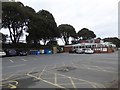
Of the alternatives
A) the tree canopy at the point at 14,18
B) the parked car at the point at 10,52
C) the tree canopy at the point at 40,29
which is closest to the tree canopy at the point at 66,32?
the tree canopy at the point at 40,29

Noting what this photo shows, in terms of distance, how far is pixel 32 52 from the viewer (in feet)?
197

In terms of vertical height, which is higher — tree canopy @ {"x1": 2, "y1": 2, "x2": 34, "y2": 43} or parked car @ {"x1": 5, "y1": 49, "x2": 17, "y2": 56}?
tree canopy @ {"x1": 2, "y1": 2, "x2": 34, "y2": 43}

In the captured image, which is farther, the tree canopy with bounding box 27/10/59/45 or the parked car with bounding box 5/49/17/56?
the tree canopy with bounding box 27/10/59/45

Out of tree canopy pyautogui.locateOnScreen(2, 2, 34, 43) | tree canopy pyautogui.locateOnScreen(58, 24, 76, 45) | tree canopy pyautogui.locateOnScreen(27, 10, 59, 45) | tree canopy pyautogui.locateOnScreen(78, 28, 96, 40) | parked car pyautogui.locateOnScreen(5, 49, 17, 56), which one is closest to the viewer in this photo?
parked car pyautogui.locateOnScreen(5, 49, 17, 56)

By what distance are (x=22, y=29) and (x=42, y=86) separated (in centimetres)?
5042

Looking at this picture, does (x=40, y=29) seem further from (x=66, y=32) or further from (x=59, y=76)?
(x=59, y=76)

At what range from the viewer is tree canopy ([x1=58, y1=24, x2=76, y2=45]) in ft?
342

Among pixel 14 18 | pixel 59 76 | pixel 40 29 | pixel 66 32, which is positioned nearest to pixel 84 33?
pixel 66 32

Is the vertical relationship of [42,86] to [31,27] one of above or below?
below

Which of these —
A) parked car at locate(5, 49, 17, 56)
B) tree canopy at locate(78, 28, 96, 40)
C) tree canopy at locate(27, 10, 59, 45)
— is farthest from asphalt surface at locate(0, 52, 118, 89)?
tree canopy at locate(78, 28, 96, 40)

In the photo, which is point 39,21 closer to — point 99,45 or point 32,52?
point 32,52

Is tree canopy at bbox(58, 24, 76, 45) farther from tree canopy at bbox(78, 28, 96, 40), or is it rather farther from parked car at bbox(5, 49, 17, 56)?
parked car at bbox(5, 49, 17, 56)

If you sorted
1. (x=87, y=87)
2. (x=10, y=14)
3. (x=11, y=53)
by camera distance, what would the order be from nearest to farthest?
1. (x=87, y=87)
2. (x=11, y=53)
3. (x=10, y=14)

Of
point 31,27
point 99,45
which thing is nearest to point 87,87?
point 31,27
